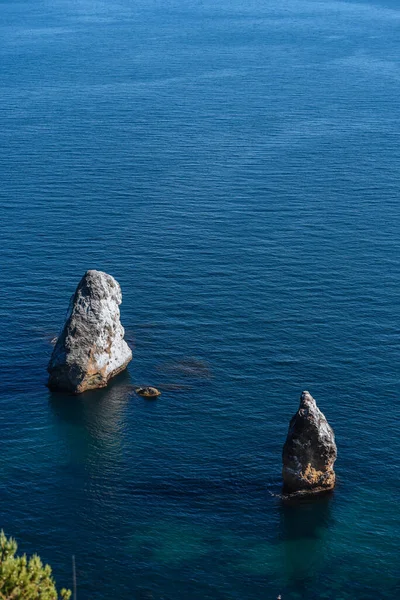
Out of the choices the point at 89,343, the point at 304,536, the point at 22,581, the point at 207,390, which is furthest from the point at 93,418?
the point at 22,581

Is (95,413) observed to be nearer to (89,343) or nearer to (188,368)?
(89,343)

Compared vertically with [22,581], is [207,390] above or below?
below

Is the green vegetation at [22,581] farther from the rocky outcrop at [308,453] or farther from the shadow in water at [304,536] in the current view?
the rocky outcrop at [308,453]

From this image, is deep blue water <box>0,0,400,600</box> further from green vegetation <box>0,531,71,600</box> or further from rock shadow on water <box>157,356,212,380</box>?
green vegetation <box>0,531,71,600</box>

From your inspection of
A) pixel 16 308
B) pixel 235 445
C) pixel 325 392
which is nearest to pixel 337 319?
pixel 325 392

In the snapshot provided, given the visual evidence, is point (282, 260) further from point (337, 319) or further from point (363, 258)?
point (337, 319)

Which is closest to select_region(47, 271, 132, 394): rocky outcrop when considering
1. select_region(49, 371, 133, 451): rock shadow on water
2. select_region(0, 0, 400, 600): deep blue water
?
select_region(49, 371, 133, 451): rock shadow on water

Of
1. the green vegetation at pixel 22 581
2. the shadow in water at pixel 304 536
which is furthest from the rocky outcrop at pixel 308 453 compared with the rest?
the green vegetation at pixel 22 581
